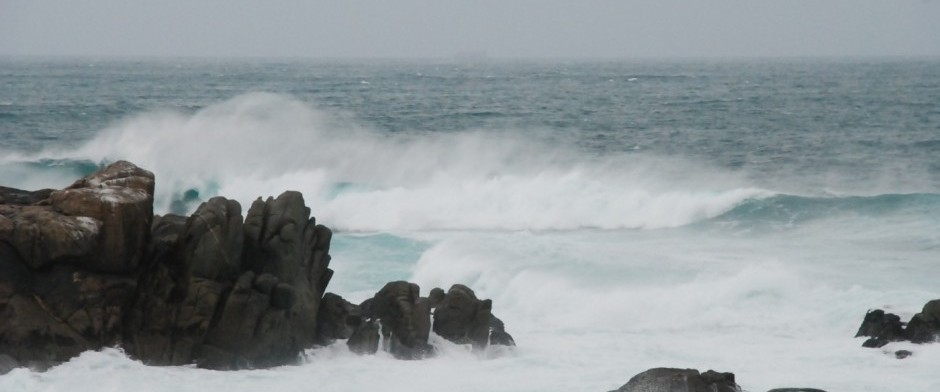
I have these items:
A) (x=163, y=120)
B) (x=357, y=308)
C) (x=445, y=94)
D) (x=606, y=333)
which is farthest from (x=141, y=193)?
(x=445, y=94)

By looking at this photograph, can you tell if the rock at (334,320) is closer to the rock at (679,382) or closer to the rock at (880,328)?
the rock at (679,382)

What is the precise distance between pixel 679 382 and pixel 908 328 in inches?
258

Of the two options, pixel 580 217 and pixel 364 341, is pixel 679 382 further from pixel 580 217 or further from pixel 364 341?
pixel 580 217

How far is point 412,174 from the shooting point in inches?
1815

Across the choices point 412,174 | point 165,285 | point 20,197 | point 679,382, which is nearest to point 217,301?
point 165,285

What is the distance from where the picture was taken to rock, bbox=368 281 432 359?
2020cm

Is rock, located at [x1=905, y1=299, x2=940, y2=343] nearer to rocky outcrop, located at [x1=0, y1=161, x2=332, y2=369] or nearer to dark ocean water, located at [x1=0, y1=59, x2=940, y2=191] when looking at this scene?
rocky outcrop, located at [x1=0, y1=161, x2=332, y2=369]

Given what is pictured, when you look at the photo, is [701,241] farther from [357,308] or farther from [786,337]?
[357,308]

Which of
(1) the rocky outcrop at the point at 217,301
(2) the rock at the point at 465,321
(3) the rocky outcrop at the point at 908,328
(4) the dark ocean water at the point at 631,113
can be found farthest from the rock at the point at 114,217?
(4) the dark ocean water at the point at 631,113

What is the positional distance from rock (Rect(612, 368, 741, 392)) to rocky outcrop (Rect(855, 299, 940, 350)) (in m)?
5.19

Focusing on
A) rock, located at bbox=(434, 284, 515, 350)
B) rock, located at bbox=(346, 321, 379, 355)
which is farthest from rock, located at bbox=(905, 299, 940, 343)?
rock, located at bbox=(346, 321, 379, 355)

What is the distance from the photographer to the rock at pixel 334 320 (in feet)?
67.5

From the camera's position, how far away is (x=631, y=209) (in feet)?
123

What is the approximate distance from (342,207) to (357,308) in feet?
56.1
